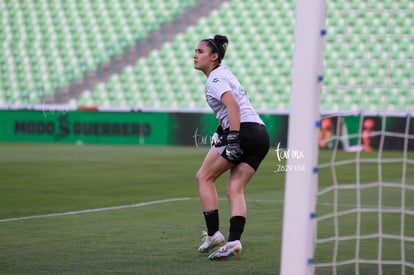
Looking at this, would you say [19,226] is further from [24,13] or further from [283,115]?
[24,13]

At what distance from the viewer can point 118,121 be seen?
2817cm

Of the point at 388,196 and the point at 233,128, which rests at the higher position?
the point at 233,128

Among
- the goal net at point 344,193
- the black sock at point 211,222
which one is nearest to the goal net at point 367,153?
the goal net at point 344,193

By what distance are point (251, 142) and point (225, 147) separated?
0.24 m

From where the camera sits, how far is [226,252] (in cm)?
722

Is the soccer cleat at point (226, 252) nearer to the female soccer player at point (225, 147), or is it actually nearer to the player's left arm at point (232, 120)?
the female soccer player at point (225, 147)

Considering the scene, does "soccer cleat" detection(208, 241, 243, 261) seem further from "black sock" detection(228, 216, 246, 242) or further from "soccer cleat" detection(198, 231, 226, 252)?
"soccer cleat" detection(198, 231, 226, 252)

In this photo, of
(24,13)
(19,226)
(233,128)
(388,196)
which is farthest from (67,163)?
(24,13)

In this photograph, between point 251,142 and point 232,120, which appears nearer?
point 232,120

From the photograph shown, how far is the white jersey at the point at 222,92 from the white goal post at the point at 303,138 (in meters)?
2.58

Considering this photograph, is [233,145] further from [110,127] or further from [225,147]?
[110,127]

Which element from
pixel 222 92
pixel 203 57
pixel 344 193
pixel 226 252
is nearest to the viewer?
pixel 226 252

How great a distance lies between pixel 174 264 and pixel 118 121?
21464 millimetres

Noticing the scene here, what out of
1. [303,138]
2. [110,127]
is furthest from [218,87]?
[110,127]
